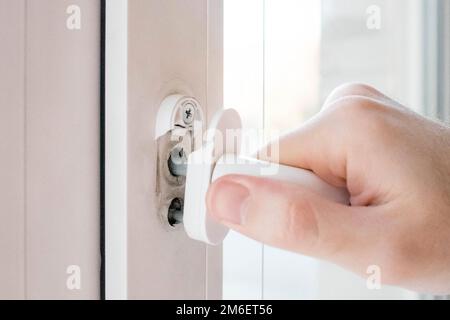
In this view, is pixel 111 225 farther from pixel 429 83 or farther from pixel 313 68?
pixel 429 83

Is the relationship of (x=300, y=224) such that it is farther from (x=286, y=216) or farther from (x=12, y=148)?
(x=12, y=148)

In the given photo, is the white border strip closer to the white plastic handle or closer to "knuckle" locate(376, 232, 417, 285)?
the white plastic handle

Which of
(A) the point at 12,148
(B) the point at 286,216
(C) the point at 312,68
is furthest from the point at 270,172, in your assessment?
(C) the point at 312,68

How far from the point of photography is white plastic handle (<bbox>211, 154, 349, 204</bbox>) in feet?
0.94

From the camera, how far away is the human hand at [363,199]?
28 centimetres

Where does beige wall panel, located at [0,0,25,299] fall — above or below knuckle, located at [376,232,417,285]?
above

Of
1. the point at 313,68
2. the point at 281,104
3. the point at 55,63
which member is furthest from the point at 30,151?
the point at 313,68

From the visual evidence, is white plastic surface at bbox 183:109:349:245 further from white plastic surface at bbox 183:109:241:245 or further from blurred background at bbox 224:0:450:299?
blurred background at bbox 224:0:450:299

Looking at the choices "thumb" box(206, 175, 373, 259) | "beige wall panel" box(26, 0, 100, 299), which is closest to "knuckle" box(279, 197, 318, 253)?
"thumb" box(206, 175, 373, 259)

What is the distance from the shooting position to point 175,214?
1.05ft

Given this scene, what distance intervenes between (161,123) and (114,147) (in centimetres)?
3

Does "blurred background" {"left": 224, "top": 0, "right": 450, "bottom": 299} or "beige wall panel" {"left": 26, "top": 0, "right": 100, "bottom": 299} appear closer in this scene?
"beige wall panel" {"left": 26, "top": 0, "right": 100, "bottom": 299}

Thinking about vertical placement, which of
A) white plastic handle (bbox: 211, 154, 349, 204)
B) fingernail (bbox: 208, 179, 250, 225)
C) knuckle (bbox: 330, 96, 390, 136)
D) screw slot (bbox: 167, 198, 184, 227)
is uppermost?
knuckle (bbox: 330, 96, 390, 136)
